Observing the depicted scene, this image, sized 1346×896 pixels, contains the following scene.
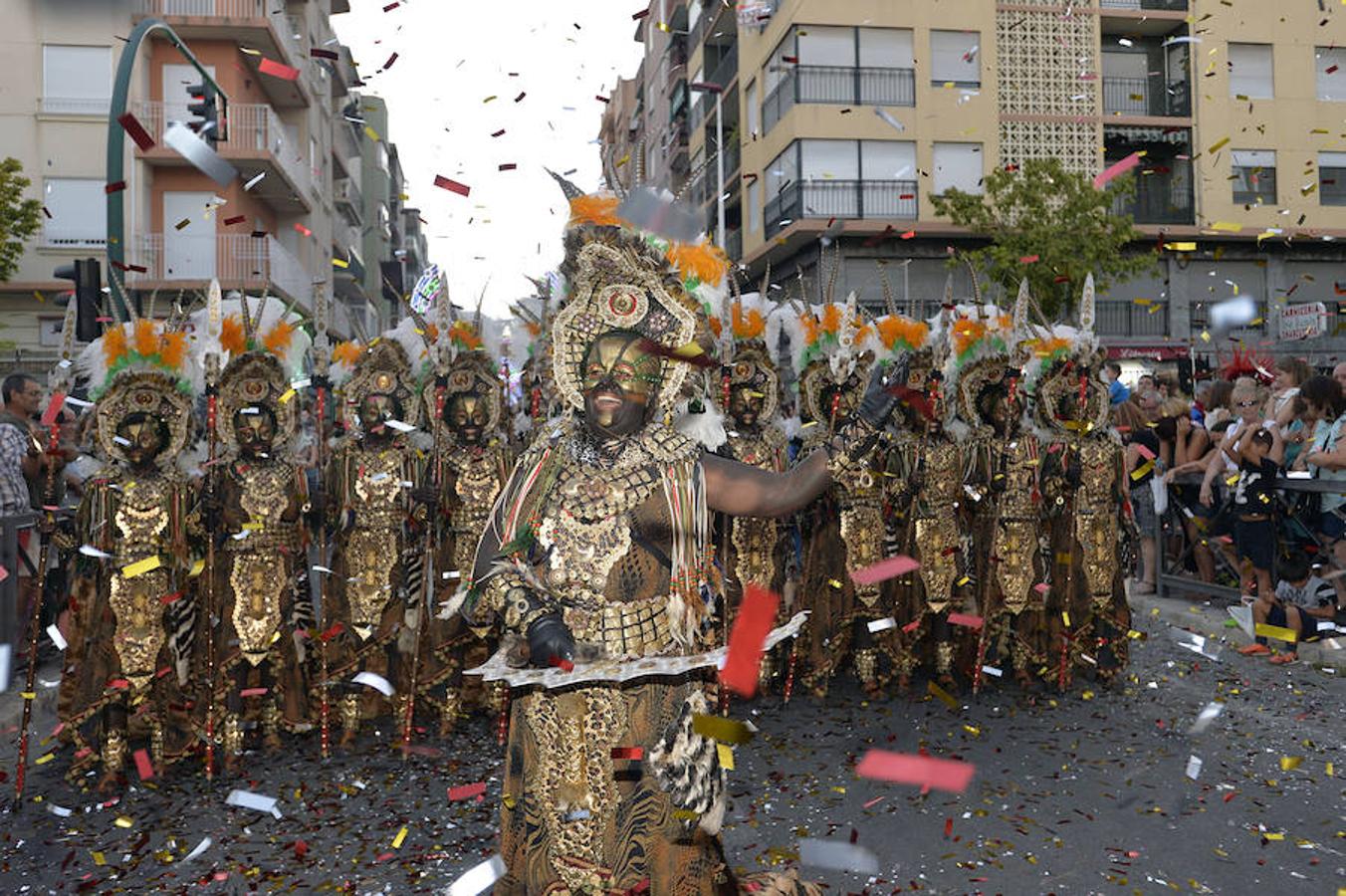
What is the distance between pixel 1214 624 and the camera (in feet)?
31.1

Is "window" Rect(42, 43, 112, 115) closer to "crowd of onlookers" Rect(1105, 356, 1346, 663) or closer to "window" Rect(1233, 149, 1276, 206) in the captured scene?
A: "crowd of onlookers" Rect(1105, 356, 1346, 663)

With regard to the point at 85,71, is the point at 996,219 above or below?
below

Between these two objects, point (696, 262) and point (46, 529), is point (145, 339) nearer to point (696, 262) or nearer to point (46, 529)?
point (46, 529)

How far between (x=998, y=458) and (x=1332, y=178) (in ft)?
89.9

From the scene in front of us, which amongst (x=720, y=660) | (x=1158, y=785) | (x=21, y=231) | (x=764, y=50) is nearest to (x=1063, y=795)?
(x=1158, y=785)

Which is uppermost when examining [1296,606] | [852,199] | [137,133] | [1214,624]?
[852,199]

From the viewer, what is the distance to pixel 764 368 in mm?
7969

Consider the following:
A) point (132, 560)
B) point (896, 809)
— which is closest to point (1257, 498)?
point (896, 809)

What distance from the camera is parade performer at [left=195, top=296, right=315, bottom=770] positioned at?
6.67m

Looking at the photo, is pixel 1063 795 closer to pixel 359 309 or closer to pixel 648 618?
pixel 648 618

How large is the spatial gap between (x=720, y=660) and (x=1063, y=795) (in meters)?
3.36

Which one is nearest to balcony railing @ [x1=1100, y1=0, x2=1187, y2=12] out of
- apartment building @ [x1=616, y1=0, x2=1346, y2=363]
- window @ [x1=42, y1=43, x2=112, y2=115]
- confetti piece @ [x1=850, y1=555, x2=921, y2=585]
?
apartment building @ [x1=616, y1=0, x2=1346, y2=363]

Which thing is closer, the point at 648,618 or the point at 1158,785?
the point at 648,618

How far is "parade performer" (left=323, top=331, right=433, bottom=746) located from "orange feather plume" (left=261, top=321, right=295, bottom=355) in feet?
1.63
